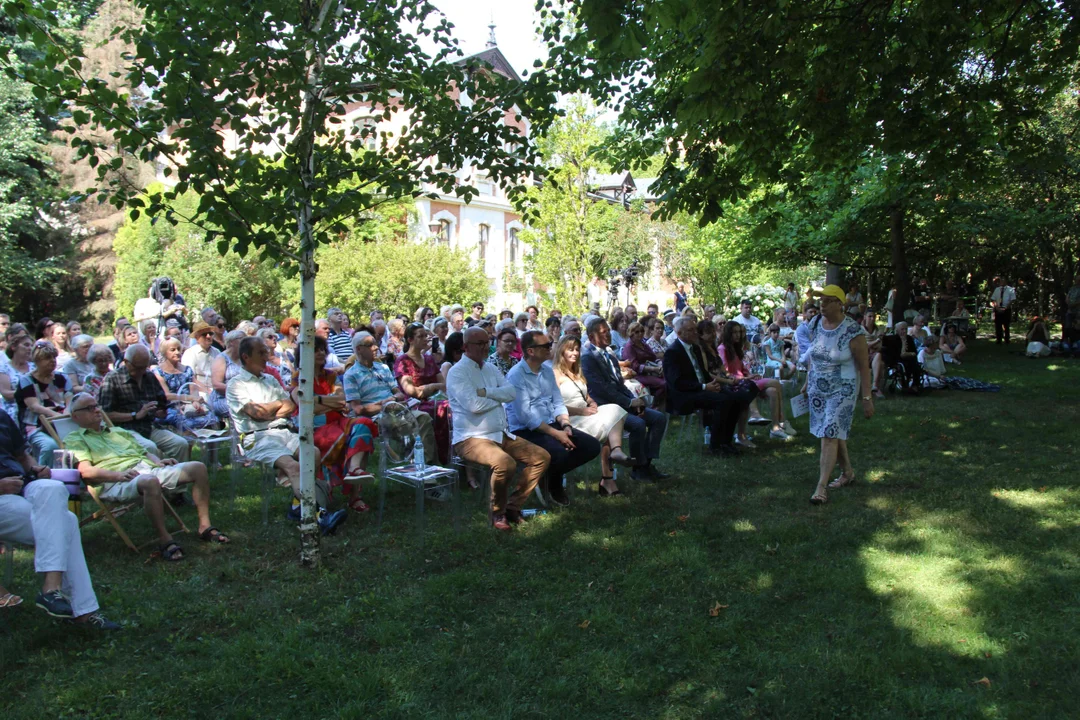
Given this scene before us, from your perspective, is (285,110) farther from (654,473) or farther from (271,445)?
(654,473)

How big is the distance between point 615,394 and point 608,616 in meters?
3.61

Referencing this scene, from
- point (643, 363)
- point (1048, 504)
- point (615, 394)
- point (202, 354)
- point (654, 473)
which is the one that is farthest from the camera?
point (643, 363)

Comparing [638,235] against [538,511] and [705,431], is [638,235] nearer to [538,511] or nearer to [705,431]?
[705,431]

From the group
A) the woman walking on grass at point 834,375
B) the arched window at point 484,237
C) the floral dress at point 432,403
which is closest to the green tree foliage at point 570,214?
the floral dress at point 432,403

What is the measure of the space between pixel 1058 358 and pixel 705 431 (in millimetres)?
13797

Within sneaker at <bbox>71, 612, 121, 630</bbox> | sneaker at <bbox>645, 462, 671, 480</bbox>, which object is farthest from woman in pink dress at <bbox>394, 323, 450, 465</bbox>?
sneaker at <bbox>71, 612, 121, 630</bbox>

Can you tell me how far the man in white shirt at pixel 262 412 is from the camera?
258 inches

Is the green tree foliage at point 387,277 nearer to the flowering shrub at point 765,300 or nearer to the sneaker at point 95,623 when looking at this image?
the flowering shrub at point 765,300

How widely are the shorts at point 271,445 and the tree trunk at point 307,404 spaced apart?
121cm

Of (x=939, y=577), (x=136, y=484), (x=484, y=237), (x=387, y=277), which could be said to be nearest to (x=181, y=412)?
(x=136, y=484)

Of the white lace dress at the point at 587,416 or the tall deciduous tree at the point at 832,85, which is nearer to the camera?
the tall deciduous tree at the point at 832,85

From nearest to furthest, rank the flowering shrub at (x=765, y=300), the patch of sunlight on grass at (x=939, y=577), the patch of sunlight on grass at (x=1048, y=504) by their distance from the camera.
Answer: the patch of sunlight on grass at (x=939, y=577) < the patch of sunlight on grass at (x=1048, y=504) < the flowering shrub at (x=765, y=300)

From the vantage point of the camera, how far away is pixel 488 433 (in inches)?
260

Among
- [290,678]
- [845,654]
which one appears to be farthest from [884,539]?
[290,678]
